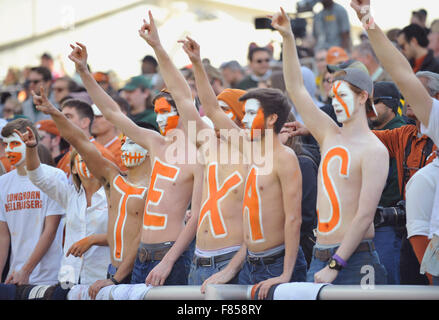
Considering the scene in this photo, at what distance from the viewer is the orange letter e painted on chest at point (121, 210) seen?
5.60 m

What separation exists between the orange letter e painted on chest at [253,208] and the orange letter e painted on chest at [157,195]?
747mm

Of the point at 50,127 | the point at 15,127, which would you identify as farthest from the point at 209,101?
the point at 50,127

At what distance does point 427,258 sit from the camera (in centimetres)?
422

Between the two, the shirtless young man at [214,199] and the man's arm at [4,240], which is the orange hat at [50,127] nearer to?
the man's arm at [4,240]

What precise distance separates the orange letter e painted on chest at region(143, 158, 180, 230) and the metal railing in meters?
0.88

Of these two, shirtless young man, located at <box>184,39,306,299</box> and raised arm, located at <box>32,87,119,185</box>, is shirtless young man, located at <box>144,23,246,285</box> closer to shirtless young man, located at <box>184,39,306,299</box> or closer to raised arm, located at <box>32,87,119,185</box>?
shirtless young man, located at <box>184,39,306,299</box>

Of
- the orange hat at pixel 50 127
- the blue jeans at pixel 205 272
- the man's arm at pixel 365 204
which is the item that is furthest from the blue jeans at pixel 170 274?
the orange hat at pixel 50 127

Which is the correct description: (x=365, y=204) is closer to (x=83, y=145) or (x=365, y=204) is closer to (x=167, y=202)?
(x=167, y=202)

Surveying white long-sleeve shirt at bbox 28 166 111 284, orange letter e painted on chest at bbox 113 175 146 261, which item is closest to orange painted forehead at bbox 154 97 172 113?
orange letter e painted on chest at bbox 113 175 146 261

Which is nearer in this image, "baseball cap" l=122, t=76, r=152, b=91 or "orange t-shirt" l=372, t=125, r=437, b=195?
"orange t-shirt" l=372, t=125, r=437, b=195

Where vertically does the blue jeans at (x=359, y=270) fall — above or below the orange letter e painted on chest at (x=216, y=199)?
below

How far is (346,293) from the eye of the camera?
3912 millimetres

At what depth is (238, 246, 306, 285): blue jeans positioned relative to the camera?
4.66 meters
